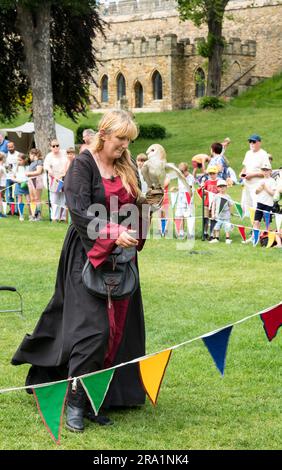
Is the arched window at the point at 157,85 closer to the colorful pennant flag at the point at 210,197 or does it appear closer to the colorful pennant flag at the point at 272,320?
the colorful pennant flag at the point at 210,197

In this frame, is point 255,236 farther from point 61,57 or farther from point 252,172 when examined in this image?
point 61,57

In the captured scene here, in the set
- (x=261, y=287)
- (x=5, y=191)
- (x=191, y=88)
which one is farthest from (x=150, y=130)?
(x=261, y=287)

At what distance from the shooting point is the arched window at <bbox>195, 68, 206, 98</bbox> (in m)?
49.9

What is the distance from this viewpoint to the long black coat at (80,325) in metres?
5.64

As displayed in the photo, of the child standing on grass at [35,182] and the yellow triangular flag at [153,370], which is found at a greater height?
the yellow triangular flag at [153,370]

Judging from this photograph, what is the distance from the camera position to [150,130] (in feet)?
127

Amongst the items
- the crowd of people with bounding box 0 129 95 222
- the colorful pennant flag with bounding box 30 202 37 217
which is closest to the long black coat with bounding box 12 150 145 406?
the crowd of people with bounding box 0 129 95 222

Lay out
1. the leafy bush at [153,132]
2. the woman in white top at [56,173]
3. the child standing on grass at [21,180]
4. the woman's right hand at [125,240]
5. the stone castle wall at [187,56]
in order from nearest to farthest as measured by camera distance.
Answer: the woman's right hand at [125,240] < the woman in white top at [56,173] < the child standing on grass at [21,180] < the leafy bush at [153,132] < the stone castle wall at [187,56]

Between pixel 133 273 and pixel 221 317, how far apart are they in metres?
3.35

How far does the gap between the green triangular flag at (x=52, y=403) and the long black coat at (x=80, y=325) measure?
0.40 meters

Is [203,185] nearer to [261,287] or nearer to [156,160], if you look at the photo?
[261,287]

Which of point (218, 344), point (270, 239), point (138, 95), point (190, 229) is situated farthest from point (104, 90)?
point (218, 344)

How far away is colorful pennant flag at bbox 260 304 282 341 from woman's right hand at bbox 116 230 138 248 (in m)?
1.01

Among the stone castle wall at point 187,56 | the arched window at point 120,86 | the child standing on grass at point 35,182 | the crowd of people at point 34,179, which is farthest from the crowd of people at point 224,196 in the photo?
the arched window at point 120,86
